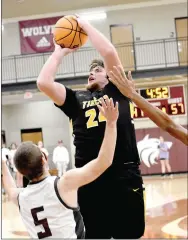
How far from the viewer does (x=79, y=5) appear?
5.40 metres

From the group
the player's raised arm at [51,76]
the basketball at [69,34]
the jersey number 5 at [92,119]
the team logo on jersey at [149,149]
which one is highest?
the basketball at [69,34]

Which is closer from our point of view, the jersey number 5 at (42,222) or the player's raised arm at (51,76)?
the jersey number 5 at (42,222)

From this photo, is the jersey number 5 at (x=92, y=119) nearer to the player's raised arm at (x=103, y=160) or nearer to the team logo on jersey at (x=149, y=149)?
the player's raised arm at (x=103, y=160)

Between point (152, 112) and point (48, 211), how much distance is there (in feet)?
2.63

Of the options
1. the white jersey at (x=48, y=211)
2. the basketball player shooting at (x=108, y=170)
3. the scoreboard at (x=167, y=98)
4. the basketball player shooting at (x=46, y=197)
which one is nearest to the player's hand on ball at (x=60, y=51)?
the basketball player shooting at (x=108, y=170)

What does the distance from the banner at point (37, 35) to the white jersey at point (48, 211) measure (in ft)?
43.9

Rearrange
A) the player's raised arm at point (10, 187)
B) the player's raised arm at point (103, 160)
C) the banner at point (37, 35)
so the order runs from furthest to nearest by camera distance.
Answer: the banner at point (37, 35), the player's raised arm at point (10, 187), the player's raised arm at point (103, 160)

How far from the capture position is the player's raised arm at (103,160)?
205 centimetres

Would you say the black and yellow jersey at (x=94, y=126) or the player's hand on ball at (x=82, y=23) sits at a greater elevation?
the player's hand on ball at (x=82, y=23)

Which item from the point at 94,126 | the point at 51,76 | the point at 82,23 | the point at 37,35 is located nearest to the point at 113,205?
the point at 94,126

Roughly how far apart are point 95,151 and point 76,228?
0.57 metres

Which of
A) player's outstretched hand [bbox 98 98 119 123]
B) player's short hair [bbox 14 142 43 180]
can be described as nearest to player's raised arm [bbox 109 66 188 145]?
player's outstretched hand [bbox 98 98 119 123]

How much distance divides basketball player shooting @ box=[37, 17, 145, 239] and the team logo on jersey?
13302 millimetres

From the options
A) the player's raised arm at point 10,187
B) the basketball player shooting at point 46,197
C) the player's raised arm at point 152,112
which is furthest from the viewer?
the player's raised arm at point 10,187
